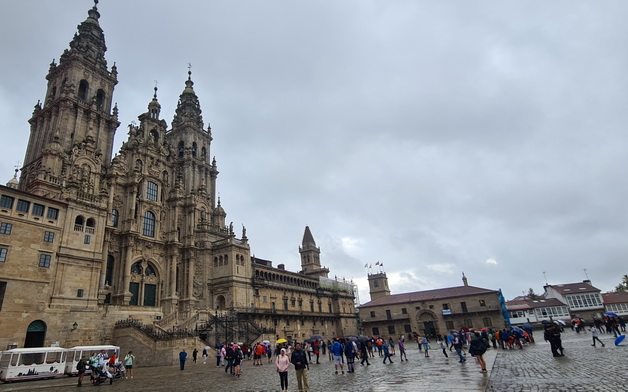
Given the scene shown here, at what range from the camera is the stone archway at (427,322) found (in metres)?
65.2

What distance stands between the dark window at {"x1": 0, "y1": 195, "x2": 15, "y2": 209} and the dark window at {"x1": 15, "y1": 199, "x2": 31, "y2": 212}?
46cm

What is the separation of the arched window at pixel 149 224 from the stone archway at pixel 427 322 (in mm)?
48451

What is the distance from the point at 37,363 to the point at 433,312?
59240 millimetres

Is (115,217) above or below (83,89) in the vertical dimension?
below

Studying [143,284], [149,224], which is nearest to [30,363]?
[143,284]

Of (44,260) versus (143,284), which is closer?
(44,260)

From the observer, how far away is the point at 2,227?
26922 mm

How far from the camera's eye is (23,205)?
1121 inches

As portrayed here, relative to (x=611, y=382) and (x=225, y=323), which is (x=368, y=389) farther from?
(x=225, y=323)

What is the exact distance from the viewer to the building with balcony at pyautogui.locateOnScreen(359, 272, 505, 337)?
62.2 metres

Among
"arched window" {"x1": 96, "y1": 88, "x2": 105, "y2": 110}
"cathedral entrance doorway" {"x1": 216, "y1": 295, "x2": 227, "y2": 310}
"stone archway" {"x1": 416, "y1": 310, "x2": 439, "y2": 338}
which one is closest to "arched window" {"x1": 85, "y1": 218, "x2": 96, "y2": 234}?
"cathedral entrance doorway" {"x1": 216, "y1": 295, "x2": 227, "y2": 310}

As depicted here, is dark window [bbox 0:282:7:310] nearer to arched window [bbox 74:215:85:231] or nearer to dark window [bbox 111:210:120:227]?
arched window [bbox 74:215:85:231]

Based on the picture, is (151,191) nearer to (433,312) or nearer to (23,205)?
(23,205)

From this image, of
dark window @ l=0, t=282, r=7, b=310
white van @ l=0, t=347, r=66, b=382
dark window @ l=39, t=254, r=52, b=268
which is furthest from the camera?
dark window @ l=39, t=254, r=52, b=268
